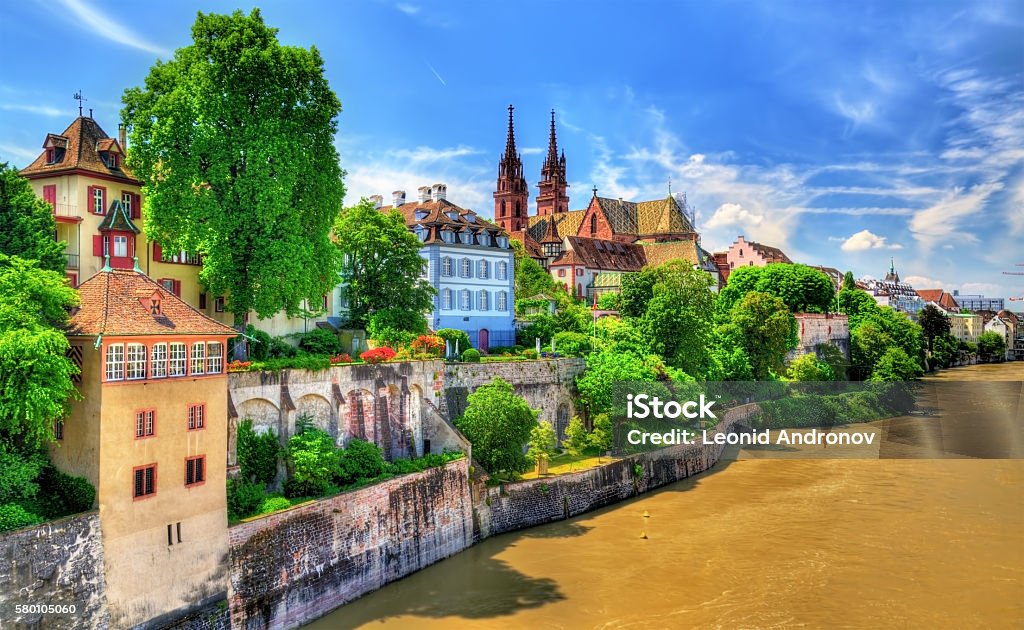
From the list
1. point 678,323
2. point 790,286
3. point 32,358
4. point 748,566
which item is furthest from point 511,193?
point 32,358

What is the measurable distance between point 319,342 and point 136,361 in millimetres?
15395

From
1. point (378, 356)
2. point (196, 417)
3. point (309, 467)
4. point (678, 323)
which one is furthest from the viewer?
point (678, 323)

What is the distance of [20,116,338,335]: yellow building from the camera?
2945 cm

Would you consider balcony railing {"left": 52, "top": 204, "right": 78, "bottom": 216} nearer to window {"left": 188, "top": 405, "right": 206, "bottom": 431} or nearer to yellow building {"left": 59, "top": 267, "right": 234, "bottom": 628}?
yellow building {"left": 59, "top": 267, "right": 234, "bottom": 628}

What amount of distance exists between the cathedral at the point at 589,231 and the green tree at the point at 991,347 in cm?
6487

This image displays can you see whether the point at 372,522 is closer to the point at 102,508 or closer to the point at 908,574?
the point at 102,508

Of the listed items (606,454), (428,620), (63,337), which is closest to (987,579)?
(606,454)

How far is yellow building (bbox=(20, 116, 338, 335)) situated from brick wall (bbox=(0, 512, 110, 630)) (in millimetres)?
13334

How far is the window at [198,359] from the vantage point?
22469 mm

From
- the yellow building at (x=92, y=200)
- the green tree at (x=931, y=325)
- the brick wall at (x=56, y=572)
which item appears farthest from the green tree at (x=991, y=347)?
the brick wall at (x=56, y=572)

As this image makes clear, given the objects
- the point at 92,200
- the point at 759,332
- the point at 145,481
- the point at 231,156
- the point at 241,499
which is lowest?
the point at 241,499

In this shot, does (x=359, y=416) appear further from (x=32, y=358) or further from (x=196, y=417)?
(x=32, y=358)

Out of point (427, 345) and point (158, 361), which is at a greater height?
point (427, 345)

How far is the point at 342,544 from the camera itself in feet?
83.1
